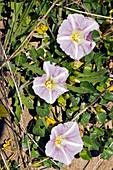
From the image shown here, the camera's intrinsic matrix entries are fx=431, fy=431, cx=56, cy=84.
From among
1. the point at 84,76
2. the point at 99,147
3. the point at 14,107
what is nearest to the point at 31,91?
the point at 14,107

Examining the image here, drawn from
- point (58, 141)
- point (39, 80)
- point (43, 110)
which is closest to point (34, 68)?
point (39, 80)

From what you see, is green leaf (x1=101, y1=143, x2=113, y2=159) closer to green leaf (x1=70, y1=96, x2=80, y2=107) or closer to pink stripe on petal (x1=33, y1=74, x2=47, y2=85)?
green leaf (x1=70, y1=96, x2=80, y2=107)

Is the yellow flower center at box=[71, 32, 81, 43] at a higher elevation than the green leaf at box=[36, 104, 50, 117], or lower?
higher

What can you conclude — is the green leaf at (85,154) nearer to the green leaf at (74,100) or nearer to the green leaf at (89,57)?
the green leaf at (74,100)

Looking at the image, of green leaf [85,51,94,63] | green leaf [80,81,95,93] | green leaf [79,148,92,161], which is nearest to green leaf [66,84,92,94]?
green leaf [80,81,95,93]

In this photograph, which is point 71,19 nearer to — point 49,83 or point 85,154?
point 49,83

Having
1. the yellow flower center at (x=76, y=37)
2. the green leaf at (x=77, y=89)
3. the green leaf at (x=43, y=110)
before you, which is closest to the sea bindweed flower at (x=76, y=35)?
the yellow flower center at (x=76, y=37)

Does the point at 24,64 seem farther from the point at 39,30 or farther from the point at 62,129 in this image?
the point at 62,129
